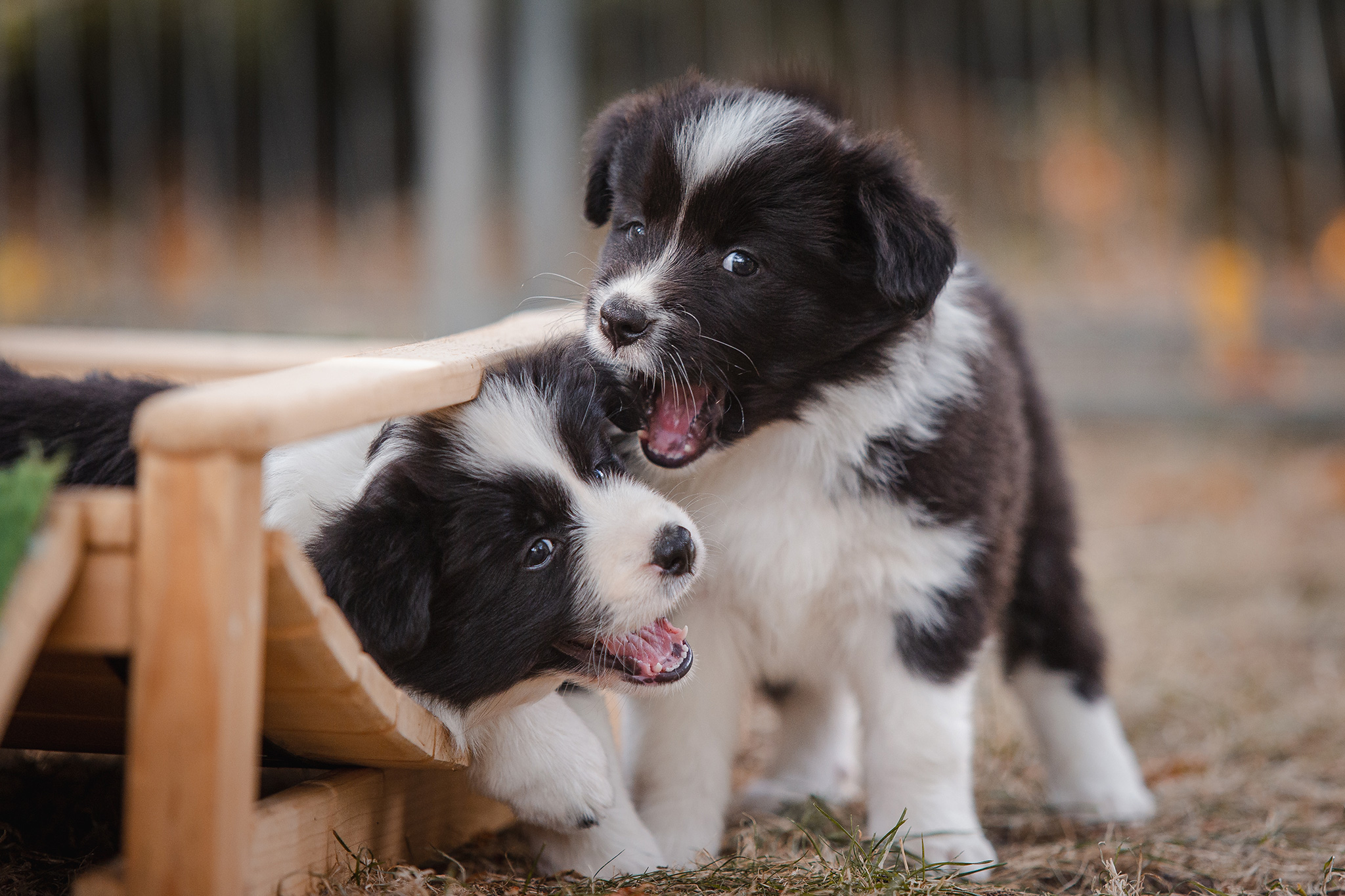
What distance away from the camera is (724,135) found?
8.04ft

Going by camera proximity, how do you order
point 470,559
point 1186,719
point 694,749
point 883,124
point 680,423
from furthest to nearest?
1. point 883,124
2. point 1186,719
3. point 694,749
4. point 680,423
5. point 470,559

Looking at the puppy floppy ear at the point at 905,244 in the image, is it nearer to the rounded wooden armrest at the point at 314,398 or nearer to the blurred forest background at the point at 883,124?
the rounded wooden armrest at the point at 314,398

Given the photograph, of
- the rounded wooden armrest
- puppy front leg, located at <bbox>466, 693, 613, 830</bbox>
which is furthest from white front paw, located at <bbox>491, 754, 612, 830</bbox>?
the rounded wooden armrest

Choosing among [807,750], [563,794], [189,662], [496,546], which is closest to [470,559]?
[496,546]

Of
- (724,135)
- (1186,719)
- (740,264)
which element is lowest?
(1186,719)

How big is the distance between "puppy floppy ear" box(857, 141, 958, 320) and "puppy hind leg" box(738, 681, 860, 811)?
44.4 inches

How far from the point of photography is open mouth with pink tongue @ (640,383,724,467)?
8.02ft

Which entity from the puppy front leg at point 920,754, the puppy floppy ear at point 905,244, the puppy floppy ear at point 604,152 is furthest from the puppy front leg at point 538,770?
the puppy floppy ear at point 604,152

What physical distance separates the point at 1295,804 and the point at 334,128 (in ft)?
21.0

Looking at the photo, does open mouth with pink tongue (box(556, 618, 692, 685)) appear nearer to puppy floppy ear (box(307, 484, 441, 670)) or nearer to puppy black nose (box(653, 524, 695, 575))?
puppy black nose (box(653, 524, 695, 575))

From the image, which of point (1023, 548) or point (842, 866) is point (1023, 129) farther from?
point (842, 866)

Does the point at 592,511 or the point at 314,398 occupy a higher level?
the point at 314,398

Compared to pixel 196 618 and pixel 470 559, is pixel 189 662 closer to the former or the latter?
pixel 196 618

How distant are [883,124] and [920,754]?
469 cm
